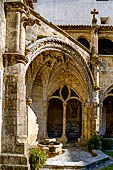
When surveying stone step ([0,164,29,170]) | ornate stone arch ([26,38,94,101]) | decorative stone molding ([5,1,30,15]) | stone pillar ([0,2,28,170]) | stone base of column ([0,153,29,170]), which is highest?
decorative stone molding ([5,1,30,15])

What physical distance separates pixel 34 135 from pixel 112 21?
10.9 meters

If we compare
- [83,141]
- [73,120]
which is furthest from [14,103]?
[73,120]

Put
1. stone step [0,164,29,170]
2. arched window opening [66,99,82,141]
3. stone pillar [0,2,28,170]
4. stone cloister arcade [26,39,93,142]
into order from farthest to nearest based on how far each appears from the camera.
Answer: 1. arched window opening [66,99,82,141]
2. stone cloister arcade [26,39,93,142]
3. stone pillar [0,2,28,170]
4. stone step [0,164,29,170]

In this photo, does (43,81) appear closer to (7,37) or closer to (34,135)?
(34,135)

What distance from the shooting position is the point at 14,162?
6.39m

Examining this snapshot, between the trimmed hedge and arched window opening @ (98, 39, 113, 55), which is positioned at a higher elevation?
arched window opening @ (98, 39, 113, 55)

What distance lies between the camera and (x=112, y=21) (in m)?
17.2

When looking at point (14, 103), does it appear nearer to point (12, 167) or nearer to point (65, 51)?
point (12, 167)

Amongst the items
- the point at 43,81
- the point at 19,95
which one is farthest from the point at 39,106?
the point at 19,95

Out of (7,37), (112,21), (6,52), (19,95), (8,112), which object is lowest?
(8,112)

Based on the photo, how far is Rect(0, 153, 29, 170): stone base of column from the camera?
630 centimetres

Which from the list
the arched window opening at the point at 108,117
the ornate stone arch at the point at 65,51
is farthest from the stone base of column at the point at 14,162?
the arched window opening at the point at 108,117

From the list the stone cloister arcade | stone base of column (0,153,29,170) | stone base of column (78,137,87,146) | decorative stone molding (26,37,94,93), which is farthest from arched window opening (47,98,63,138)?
stone base of column (0,153,29,170)

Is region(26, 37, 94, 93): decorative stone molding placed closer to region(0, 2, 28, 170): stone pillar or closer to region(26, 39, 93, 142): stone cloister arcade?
region(26, 39, 93, 142): stone cloister arcade
